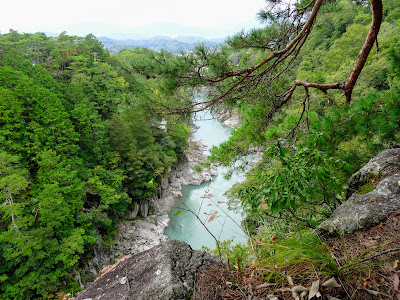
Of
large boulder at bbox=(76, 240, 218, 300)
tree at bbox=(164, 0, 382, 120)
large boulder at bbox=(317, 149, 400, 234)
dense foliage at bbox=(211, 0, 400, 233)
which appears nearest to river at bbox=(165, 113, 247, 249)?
dense foliage at bbox=(211, 0, 400, 233)

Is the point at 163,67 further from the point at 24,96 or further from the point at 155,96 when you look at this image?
the point at 24,96

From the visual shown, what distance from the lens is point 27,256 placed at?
8.56 metres

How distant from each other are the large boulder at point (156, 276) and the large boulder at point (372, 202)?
958 mm

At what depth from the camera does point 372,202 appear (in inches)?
63.5

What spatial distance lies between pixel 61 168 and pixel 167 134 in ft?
35.5

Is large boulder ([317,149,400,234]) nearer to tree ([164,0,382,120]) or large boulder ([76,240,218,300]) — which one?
large boulder ([76,240,218,300])

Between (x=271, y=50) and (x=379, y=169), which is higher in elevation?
(x=271, y=50)

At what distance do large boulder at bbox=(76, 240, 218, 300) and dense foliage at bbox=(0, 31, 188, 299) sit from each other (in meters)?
2.16

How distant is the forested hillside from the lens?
2.10 m

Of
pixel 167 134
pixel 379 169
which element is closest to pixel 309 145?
pixel 379 169

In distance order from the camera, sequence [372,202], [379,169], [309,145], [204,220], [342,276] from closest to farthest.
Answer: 1. [342,276]
2. [372,202]
3. [379,169]
4. [309,145]
5. [204,220]

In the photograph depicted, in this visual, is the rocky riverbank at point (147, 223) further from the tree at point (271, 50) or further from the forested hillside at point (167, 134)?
the tree at point (271, 50)

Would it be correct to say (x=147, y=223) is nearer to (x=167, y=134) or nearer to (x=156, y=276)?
(x=167, y=134)

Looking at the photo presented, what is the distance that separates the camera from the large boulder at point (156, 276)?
1.34 m
